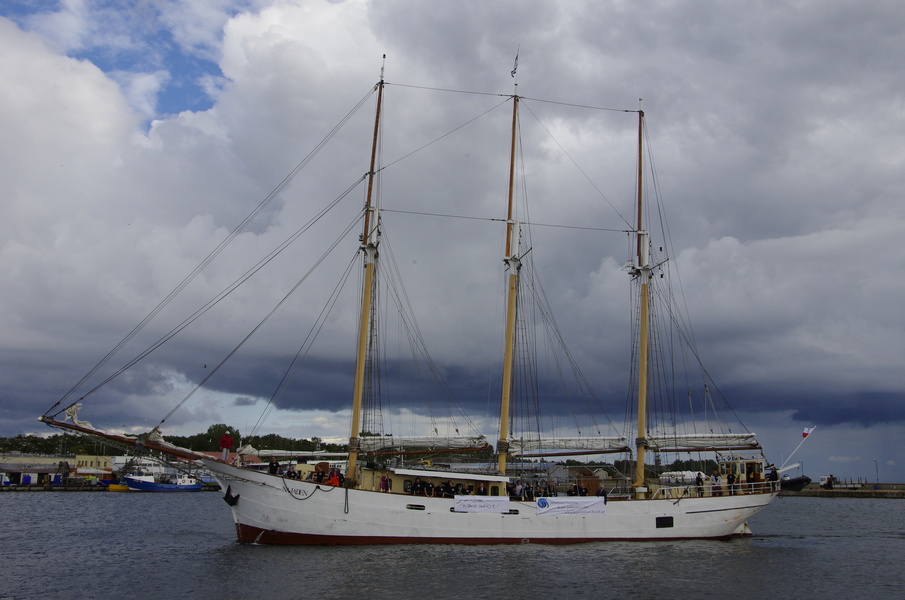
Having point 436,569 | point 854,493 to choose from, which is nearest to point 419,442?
point 436,569

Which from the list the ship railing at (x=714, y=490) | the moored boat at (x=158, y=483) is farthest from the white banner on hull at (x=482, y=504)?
the moored boat at (x=158, y=483)

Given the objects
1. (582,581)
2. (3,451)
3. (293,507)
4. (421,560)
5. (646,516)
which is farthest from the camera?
(3,451)

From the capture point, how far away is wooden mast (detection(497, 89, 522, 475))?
4696 centimetres

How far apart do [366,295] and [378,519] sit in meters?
13.6

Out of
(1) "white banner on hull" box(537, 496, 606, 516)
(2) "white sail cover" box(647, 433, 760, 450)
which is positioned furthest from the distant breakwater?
(1) "white banner on hull" box(537, 496, 606, 516)

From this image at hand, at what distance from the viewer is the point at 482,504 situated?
1673 inches

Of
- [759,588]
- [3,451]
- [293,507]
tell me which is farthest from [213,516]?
[3,451]

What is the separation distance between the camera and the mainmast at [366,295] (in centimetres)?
4353

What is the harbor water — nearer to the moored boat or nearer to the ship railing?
the ship railing

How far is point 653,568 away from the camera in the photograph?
36.9 m

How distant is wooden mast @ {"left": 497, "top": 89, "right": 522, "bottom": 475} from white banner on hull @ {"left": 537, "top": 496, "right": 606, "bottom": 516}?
3.72m

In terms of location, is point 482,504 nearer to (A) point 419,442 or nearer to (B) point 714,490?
(A) point 419,442

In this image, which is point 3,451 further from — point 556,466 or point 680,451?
point 680,451

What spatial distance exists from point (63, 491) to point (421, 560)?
11921 cm
